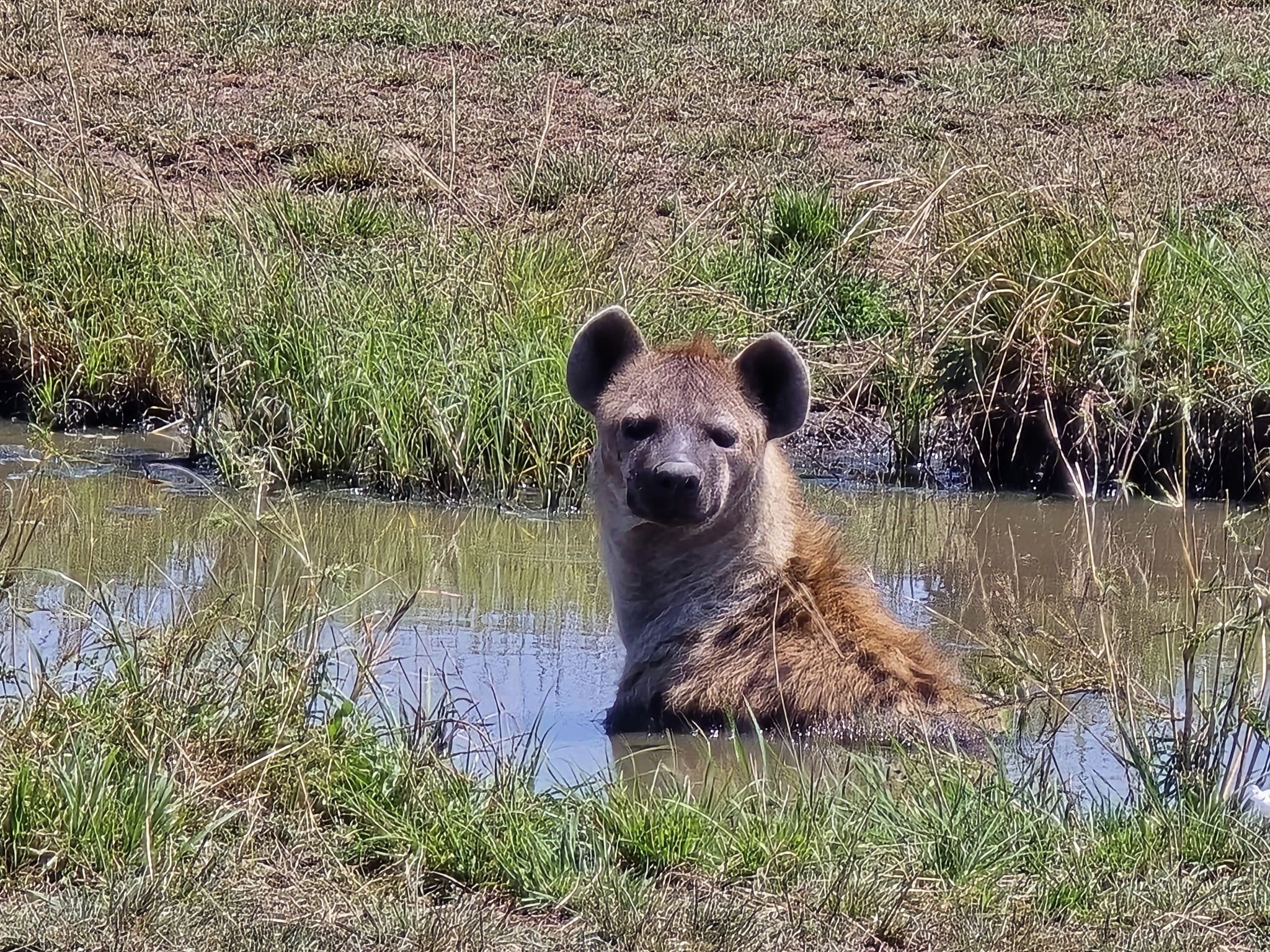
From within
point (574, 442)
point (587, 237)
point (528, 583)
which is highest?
point (587, 237)

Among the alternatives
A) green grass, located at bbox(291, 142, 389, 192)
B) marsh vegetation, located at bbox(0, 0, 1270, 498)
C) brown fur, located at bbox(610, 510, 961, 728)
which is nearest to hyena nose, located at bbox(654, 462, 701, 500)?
brown fur, located at bbox(610, 510, 961, 728)

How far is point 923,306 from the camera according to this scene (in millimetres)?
7406

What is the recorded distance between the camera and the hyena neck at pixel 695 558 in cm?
472

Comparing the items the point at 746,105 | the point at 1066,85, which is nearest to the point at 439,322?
the point at 746,105

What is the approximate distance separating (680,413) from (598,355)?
372 mm

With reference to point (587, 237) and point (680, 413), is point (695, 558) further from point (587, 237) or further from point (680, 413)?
point (587, 237)

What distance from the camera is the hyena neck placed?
186 inches

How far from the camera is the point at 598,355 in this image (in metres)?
4.96

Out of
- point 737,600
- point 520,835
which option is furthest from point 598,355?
point 520,835

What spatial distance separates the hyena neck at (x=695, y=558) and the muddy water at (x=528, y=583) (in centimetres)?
29

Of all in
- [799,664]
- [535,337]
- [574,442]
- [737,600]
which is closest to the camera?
[799,664]

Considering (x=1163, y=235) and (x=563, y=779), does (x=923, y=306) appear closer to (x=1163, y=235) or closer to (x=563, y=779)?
(x=1163, y=235)

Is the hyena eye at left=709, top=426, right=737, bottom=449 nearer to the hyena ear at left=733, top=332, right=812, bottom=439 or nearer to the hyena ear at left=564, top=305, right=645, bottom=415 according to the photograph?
the hyena ear at left=733, top=332, right=812, bottom=439

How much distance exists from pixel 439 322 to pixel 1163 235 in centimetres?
281
